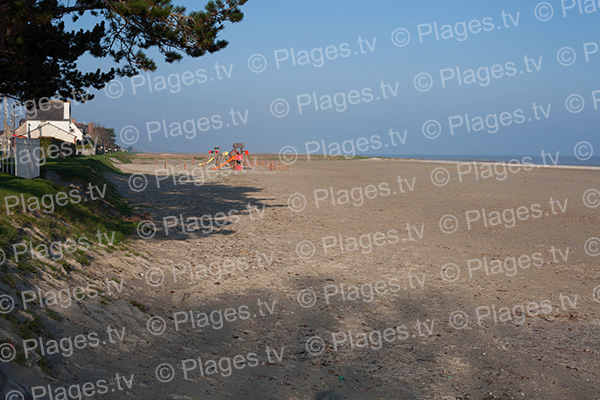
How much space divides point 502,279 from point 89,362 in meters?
7.13

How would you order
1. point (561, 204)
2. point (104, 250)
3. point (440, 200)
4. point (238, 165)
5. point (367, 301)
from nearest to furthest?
point (367, 301) < point (104, 250) < point (561, 204) < point (440, 200) < point (238, 165)

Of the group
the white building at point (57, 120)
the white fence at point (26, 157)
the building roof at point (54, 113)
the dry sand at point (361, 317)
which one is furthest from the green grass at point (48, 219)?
the building roof at point (54, 113)

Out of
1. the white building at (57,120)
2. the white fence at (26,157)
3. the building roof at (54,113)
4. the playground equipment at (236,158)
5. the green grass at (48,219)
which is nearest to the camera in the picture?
the green grass at (48,219)

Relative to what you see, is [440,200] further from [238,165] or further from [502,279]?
[238,165]

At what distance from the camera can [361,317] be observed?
7.36 m

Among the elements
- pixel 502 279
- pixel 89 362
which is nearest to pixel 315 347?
pixel 89 362

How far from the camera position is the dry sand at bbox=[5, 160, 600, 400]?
5.23 m

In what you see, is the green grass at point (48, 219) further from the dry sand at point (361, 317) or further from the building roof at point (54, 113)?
the building roof at point (54, 113)

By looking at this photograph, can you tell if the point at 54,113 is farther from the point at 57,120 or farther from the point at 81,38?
the point at 81,38

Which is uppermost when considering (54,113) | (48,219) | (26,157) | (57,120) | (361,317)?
(54,113)

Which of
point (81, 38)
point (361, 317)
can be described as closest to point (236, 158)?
point (81, 38)

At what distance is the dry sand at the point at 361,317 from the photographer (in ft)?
17.1

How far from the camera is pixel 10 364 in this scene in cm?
441

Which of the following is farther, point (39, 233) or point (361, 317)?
point (39, 233)
